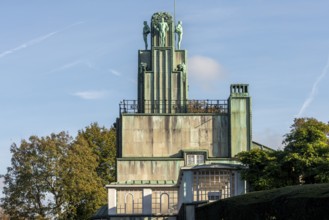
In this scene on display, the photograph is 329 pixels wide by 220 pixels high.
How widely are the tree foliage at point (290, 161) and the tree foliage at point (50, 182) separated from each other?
31.5 meters

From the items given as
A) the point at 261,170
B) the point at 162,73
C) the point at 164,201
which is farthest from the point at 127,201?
the point at 261,170

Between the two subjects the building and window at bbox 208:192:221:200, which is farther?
the building

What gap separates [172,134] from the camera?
87188 millimetres

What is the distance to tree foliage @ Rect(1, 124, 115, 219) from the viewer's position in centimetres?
9525

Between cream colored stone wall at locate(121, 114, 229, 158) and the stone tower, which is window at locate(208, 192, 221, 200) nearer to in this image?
cream colored stone wall at locate(121, 114, 229, 158)

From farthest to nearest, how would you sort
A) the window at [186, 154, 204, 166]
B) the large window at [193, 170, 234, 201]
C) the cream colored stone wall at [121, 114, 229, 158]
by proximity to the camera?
the cream colored stone wall at [121, 114, 229, 158] < the window at [186, 154, 204, 166] < the large window at [193, 170, 234, 201]

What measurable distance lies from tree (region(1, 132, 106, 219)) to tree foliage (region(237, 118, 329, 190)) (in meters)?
31.5

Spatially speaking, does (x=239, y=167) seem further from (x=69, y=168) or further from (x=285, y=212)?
(x=69, y=168)

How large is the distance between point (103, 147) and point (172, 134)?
25461 mm

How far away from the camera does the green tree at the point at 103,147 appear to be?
110 m

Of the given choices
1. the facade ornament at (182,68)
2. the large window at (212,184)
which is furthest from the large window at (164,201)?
the large window at (212,184)

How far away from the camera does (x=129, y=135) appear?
87.4m

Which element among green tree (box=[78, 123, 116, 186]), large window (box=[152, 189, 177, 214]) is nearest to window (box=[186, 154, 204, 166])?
large window (box=[152, 189, 177, 214])

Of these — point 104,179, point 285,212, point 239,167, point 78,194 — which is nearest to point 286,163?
point 239,167
